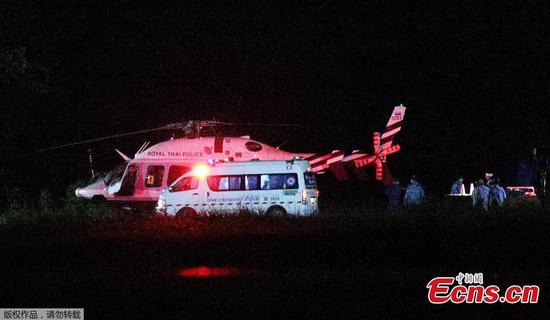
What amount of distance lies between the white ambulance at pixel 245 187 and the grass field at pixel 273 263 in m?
8.51

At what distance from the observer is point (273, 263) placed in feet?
32.8

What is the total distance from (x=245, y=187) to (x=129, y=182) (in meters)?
4.88

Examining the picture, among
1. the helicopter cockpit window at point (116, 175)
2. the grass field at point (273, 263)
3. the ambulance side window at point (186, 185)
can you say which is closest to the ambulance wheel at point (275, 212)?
the grass field at point (273, 263)

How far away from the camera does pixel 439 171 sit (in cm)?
3975

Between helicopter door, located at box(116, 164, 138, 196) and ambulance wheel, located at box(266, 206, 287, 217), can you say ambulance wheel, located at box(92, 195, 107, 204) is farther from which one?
ambulance wheel, located at box(266, 206, 287, 217)

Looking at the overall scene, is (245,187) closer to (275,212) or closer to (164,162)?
(164,162)

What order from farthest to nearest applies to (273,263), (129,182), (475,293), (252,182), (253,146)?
1. (129,182)
2. (253,146)
3. (252,182)
4. (273,263)
5. (475,293)

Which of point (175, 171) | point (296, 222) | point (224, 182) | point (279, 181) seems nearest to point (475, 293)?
point (296, 222)

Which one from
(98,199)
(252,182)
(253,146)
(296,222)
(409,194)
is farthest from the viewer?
(253,146)

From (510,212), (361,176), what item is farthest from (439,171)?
(510,212)

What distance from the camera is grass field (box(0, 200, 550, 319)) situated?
859cm

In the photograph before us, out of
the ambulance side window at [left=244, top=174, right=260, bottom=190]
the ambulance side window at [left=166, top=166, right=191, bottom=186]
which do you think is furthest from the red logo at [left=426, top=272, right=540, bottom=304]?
the ambulance side window at [left=166, top=166, right=191, bottom=186]

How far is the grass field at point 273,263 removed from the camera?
859 centimetres

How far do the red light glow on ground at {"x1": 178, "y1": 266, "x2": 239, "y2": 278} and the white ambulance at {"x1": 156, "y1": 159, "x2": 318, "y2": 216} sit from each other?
9.73 metres
